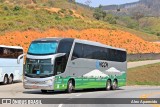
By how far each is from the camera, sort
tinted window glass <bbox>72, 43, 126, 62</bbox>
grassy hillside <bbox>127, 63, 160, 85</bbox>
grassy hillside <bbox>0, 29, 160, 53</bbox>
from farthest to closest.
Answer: grassy hillside <bbox>0, 29, 160, 53</bbox> < grassy hillside <bbox>127, 63, 160, 85</bbox> < tinted window glass <bbox>72, 43, 126, 62</bbox>

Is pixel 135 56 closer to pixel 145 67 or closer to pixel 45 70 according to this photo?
pixel 145 67

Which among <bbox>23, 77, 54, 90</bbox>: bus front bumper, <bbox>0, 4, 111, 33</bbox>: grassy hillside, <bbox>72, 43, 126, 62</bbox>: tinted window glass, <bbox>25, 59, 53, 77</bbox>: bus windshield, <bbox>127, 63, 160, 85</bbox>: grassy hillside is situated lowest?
<bbox>127, 63, 160, 85</bbox>: grassy hillside

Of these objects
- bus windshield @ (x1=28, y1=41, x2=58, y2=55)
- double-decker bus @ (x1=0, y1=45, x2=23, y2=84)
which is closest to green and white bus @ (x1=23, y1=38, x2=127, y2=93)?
bus windshield @ (x1=28, y1=41, x2=58, y2=55)

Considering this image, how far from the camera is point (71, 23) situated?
84.1 meters

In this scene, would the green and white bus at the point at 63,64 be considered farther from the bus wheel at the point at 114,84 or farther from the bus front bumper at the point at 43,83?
the bus wheel at the point at 114,84

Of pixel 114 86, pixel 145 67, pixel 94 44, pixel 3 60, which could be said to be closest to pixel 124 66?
pixel 114 86

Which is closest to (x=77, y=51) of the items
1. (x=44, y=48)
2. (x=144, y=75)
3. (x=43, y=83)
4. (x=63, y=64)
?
(x=63, y=64)

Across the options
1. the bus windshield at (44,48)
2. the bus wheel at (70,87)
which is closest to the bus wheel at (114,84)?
the bus wheel at (70,87)

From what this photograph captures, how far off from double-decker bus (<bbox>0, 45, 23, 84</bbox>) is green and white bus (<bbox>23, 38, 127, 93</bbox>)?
6.43 meters

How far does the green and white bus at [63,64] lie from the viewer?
27.6 m

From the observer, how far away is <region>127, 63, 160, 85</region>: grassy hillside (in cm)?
5125

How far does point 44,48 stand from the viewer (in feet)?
92.3

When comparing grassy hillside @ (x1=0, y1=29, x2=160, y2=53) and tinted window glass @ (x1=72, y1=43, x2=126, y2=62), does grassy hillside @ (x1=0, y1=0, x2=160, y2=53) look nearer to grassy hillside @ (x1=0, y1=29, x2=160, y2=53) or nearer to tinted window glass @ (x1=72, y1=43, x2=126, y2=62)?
grassy hillside @ (x1=0, y1=29, x2=160, y2=53)

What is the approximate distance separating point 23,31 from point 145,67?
23918 millimetres
